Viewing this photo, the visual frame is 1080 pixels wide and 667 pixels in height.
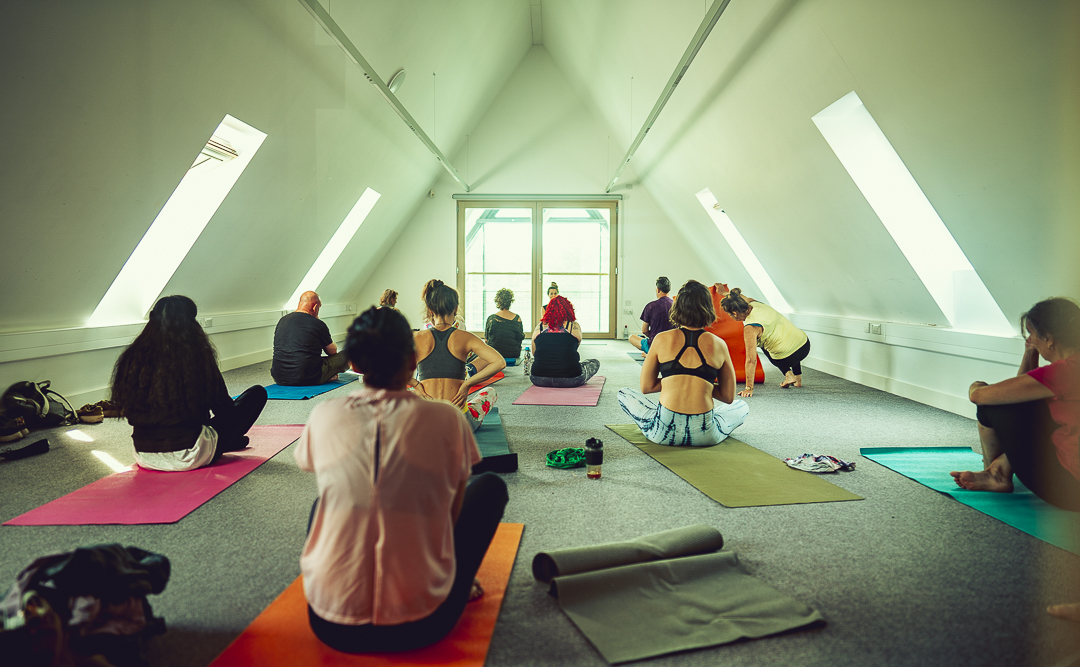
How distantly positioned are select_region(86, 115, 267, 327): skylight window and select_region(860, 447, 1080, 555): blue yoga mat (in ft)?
17.0

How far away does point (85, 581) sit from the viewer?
1471 mm

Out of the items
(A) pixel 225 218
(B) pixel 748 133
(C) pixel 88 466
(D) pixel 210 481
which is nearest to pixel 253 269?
(A) pixel 225 218

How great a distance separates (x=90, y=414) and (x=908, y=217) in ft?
20.7

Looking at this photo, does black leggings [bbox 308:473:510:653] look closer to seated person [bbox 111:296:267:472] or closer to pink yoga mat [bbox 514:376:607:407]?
seated person [bbox 111:296:267:472]

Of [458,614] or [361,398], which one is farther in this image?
[458,614]

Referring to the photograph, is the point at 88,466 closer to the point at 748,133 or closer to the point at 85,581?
the point at 85,581

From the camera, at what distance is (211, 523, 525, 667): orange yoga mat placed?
5.21 ft

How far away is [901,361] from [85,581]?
601 centimetres

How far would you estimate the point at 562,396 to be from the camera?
215 inches

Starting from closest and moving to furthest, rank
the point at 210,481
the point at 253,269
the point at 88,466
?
the point at 210,481 → the point at 88,466 → the point at 253,269

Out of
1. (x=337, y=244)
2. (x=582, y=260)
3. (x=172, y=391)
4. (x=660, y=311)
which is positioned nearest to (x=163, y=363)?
(x=172, y=391)

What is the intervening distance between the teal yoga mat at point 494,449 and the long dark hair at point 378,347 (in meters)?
1.32

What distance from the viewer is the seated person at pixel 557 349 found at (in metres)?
5.78

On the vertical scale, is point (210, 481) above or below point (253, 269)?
below
